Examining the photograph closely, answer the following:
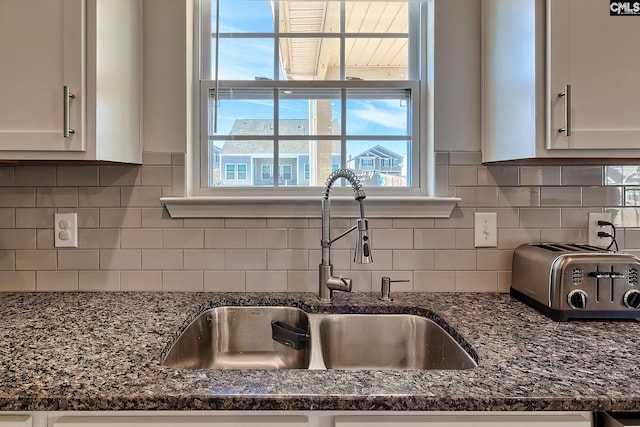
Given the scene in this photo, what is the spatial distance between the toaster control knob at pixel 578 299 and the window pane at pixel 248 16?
1367mm

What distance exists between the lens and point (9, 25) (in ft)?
3.58

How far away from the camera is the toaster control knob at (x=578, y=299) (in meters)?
1.10

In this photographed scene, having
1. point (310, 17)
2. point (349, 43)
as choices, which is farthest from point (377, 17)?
point (310, 17)

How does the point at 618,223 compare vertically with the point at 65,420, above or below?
above

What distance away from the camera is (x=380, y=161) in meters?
1.54

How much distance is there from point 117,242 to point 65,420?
30.7 inches

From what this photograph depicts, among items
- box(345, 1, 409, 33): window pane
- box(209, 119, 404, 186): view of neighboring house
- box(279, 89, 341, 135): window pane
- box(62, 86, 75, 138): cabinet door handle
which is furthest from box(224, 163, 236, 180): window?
box(345, 1, 409, 33): window pane

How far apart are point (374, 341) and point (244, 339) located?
1.41 feet

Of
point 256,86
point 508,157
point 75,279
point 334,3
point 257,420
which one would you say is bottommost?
point 257,420

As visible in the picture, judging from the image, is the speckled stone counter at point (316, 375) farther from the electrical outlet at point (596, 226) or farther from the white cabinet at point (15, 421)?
the electrical outlet at point (596, 226)

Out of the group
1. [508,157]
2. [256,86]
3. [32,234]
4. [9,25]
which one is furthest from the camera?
[256,86]

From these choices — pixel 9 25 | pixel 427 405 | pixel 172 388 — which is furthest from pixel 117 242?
pixel 427 405

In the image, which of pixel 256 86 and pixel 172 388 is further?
pixel 256 86

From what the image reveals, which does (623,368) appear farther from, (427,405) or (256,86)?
(256,86)
